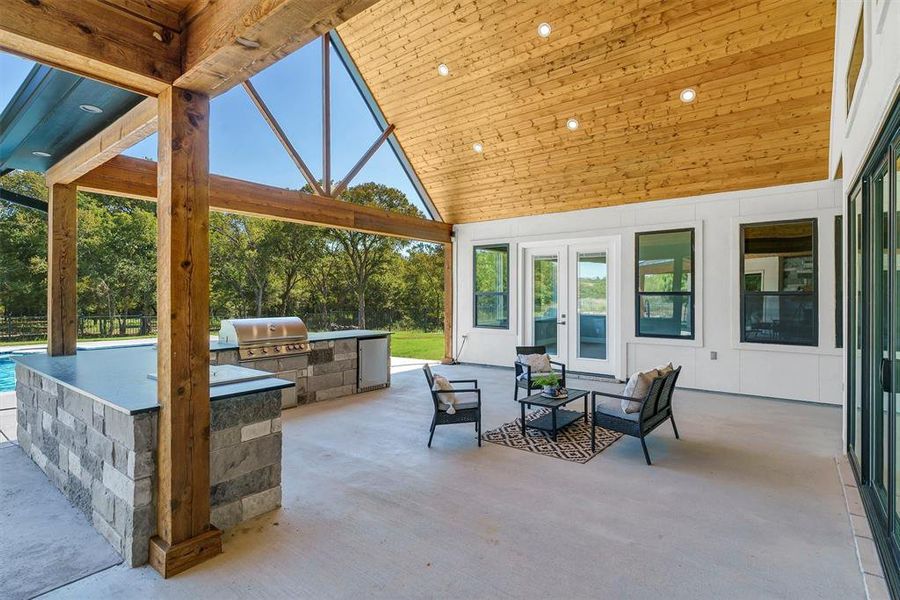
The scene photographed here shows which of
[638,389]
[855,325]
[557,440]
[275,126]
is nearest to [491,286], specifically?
[275,126]

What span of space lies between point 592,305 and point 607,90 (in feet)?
11.4

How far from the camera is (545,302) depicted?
821 cm

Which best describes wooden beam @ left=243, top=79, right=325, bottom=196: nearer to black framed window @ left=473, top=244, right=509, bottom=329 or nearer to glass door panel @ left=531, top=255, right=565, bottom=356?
black framed window @ left=473, top=244, right=509, bottom=329

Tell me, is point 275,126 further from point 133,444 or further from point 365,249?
point 365,249

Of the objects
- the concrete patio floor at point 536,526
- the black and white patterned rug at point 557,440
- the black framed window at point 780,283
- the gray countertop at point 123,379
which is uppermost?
the black framed window at point 780,283

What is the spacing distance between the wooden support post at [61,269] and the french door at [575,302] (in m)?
6.50

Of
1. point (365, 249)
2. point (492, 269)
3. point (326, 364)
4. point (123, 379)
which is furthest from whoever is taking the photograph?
point (365, 249)

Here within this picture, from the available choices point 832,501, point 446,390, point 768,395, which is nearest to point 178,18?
point 446,390

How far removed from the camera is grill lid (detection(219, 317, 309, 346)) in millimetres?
5180

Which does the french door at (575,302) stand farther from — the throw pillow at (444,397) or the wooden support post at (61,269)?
the wooden support post at (61,269)

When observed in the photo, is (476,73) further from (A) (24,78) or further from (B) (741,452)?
(B) (741,452)

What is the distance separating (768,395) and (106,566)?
23.2 feet

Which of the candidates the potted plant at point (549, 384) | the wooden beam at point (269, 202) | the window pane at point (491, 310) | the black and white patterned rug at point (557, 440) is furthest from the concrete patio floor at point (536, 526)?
the window pane at point (491, 310)

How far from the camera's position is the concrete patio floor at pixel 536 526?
2.13 metres
